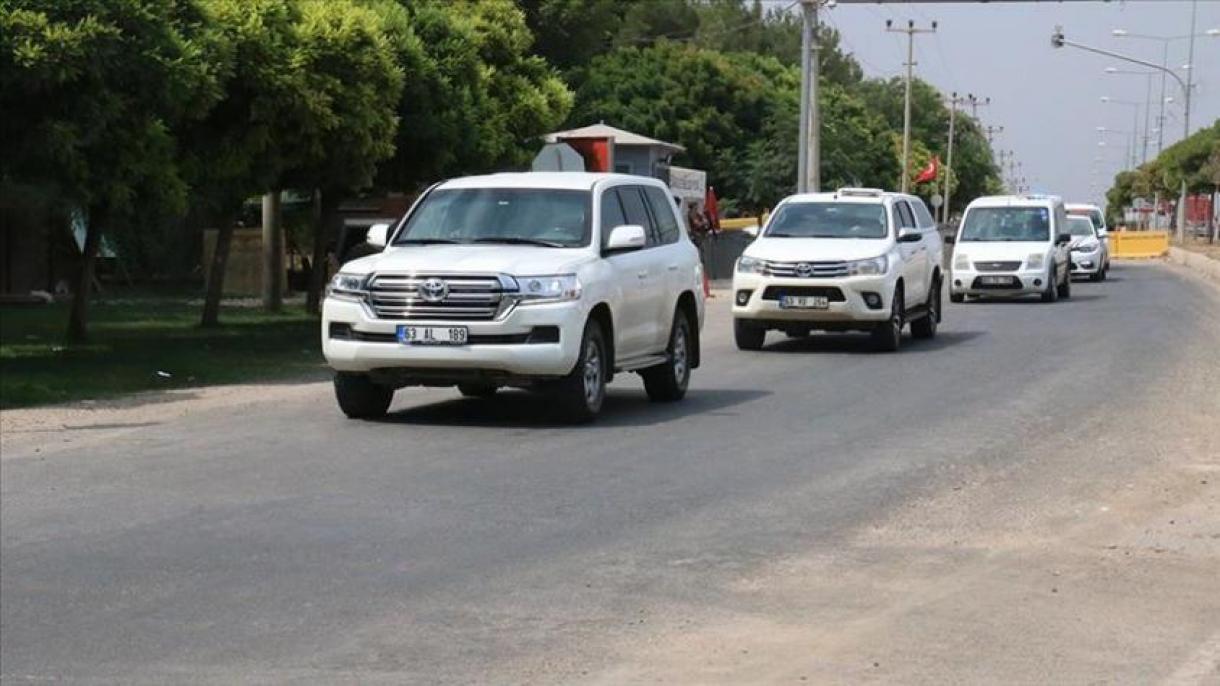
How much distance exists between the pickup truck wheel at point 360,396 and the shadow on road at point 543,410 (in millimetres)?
146

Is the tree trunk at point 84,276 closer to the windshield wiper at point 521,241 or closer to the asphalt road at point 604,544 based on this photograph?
the asphalt road at point 604,544

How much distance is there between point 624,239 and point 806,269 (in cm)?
764

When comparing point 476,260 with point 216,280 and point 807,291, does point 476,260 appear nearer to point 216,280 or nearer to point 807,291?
point 807,291

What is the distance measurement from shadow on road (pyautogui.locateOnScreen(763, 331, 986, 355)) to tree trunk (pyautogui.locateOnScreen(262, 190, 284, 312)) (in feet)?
30.8

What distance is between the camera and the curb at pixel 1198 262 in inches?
2021

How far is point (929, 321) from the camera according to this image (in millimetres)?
26109

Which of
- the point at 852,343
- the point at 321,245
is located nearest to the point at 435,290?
the point at 852,343

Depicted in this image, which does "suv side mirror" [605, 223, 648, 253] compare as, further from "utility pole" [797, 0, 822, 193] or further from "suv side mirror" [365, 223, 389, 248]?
"utility pole" [797, 0, 822, 193]

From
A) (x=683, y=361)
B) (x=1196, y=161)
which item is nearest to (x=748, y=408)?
(x=683, y=361)

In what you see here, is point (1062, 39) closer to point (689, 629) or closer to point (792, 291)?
point (792, 291)

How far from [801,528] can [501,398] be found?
276 inches

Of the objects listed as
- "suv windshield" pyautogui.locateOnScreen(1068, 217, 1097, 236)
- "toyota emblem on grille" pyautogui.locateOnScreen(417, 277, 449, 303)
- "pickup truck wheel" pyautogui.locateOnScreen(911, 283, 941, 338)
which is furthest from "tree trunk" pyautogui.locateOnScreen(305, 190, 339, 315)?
"suv windshield" pyautogui.locateOnScreen(1068, 217, 1097, 236)

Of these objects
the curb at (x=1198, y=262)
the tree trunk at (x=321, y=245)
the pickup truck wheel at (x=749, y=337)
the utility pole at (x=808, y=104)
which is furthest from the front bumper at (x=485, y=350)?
the curb at (x=1198, y=262)

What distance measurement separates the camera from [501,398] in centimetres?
1758
